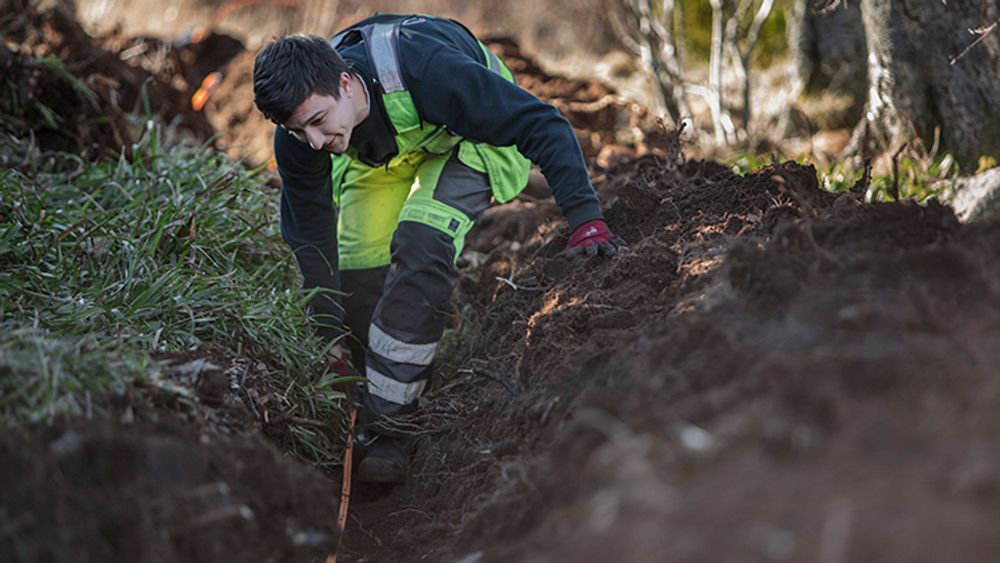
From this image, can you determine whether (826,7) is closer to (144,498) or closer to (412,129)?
(412,129)

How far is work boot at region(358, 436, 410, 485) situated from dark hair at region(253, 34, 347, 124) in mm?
1116

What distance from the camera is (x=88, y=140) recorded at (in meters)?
4.92

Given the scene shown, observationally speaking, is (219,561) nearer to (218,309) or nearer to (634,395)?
(634,395)

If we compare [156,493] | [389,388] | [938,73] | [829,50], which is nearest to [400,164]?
[389,388]

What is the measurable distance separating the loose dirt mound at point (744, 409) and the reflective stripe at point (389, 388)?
0.13 m

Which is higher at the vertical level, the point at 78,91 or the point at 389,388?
the point at 78,91

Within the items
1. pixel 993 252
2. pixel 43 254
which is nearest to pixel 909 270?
pixel 993 252

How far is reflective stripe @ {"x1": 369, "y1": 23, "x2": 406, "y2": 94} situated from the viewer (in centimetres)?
324

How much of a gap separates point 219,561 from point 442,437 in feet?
4.21

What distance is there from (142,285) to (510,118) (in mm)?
1362

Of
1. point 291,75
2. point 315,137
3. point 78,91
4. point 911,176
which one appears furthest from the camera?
point 78,91

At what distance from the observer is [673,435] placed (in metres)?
1.68

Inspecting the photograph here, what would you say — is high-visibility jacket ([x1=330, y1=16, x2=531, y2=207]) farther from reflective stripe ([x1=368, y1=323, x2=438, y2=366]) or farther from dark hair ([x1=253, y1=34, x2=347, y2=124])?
reflective stripe ([x1=368, y1=323, x2=438, y2=366])

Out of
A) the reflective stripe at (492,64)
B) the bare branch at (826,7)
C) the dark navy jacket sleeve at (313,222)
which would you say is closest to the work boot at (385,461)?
the dark navy jacket sleeve at (313,222)
